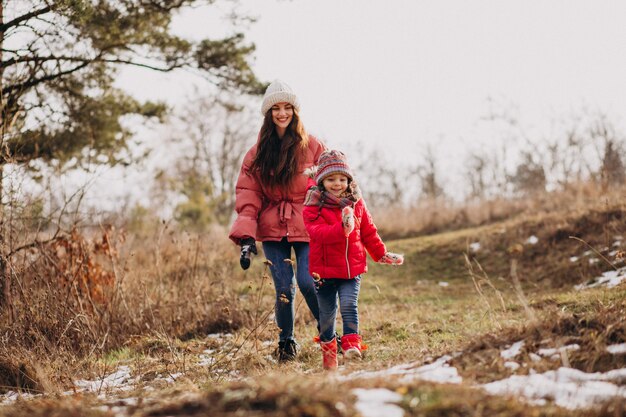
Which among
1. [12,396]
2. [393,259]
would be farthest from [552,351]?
[12,396]

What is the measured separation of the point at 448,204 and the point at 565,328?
40.8 feet

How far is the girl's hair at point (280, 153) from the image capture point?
3975 millimetres

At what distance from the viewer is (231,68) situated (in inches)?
319

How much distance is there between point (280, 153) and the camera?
13.1 ft

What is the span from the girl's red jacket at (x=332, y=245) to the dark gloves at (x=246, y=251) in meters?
0.45

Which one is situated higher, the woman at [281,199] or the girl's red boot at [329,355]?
the woman at [281,199]

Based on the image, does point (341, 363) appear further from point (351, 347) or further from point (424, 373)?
point (424, 373)

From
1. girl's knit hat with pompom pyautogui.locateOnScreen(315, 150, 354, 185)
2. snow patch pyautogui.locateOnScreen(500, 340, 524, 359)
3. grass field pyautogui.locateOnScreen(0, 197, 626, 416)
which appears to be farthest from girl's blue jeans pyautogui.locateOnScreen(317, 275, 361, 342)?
snow patch pyautogui.locateOnScreen(500, 340, 524, 359)

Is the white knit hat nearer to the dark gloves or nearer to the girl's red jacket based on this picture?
the girl's red jacket

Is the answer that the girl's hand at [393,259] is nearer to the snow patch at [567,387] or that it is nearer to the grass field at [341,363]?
the grass field at [341,363]

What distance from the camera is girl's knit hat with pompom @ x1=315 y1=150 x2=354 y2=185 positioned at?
357cm

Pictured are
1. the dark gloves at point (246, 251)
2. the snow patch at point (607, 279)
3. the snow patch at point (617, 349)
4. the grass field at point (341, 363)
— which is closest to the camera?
the grass field at point (341, 363)

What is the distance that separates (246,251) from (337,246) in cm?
67

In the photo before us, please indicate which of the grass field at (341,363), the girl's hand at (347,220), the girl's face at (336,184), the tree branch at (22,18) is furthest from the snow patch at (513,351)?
the tree branch at (22,18)
